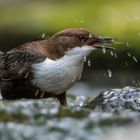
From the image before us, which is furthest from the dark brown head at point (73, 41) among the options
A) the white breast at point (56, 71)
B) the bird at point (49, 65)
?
the white breast at point (56, 71)

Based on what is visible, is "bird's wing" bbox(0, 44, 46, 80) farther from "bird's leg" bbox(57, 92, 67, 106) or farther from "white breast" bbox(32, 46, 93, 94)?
"bird's leg" bbox(57, 92, 67, 106)

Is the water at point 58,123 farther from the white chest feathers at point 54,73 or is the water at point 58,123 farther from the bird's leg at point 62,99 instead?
the bird's leg at point 62,99

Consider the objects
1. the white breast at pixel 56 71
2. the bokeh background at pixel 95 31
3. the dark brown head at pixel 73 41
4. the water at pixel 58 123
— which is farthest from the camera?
the bokeh background at pixel 95 31

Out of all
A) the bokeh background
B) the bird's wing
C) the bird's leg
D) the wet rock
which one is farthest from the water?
the bokeh background

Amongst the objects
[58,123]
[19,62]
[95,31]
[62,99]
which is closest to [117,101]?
[62,99]

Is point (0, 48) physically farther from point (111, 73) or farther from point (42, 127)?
point (42, 127)
